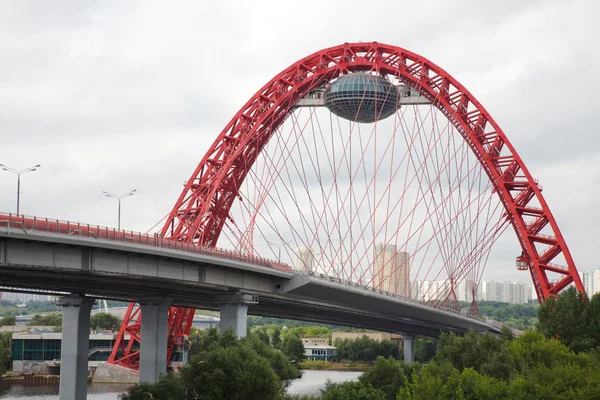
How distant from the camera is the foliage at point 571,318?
2630 inches

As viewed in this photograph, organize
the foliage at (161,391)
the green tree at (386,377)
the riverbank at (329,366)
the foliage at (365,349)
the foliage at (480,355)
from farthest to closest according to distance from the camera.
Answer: the foliage at (365,349) → the riverbank at (329,366) → the green tree at (386,377) → the foliage at (480,355) → the foliage at (161,391)

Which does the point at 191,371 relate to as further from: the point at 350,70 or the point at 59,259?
the point at 350,70

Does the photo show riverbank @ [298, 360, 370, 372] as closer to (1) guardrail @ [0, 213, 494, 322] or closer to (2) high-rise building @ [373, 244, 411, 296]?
(2) high-rise building @ [373, 244, 411, 296]

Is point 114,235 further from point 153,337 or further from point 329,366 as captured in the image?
point 329,366

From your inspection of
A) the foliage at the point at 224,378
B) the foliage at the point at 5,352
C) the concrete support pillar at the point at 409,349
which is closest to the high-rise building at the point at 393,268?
the concrete support pillar at the point at 409,349

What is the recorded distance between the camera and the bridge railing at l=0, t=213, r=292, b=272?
4078 cm

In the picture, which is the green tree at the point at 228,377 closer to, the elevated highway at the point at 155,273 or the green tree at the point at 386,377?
the elevated highway at the point at 155,273

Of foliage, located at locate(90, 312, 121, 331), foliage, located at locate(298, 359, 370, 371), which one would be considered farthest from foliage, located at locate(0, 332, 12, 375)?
foliage, located at locate(298, 359, 370, 371)

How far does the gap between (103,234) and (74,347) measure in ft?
48.0

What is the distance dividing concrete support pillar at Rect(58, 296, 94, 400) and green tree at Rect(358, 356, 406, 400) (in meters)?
20.7

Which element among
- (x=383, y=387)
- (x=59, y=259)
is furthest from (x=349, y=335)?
(x=59, y=259)

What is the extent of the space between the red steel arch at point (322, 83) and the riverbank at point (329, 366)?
2546 inches

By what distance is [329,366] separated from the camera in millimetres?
144125

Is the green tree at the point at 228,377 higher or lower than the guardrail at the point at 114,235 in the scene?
lower
